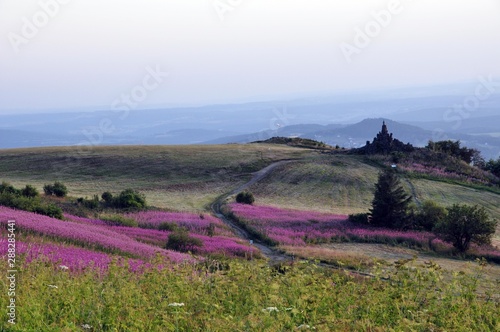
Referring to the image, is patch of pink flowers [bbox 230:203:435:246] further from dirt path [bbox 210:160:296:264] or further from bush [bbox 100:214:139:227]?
bush [bbox 100:214:139:227]

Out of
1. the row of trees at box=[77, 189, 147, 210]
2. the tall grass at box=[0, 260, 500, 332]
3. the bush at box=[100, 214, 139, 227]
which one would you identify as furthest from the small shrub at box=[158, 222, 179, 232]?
the tall grass at box=[0, 260, 500, 332]

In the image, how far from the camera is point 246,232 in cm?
3450

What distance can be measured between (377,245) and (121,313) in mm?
25371

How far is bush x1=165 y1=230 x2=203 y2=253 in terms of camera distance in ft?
80.4

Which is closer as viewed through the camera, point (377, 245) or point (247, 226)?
point (377, 245)

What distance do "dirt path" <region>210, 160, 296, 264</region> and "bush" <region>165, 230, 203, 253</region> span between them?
352cm

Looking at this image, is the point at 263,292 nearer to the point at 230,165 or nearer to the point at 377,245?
the point at 377,245

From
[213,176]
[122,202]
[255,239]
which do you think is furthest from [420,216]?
[213,176]

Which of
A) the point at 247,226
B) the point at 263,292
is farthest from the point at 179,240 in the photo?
the point at 263,292

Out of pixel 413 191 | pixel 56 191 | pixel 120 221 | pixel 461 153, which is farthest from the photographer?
pixel 461 153

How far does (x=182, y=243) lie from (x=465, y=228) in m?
17.2

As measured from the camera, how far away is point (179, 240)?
24.8 m
